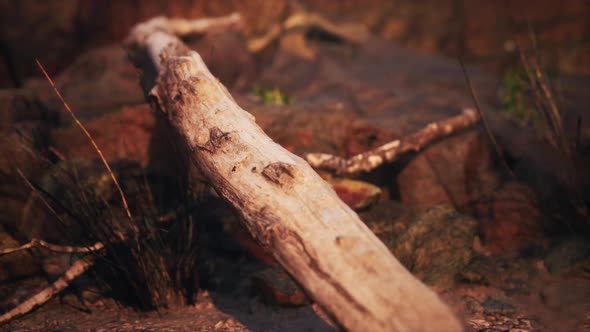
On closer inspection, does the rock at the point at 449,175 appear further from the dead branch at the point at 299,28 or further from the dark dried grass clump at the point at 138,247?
the dead branch at the point at 299,28

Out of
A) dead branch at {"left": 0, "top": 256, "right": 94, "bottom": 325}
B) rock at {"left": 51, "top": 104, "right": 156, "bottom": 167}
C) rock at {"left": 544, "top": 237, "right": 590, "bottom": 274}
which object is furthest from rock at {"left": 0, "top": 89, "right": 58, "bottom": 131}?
rock at {"left": 544, "top": 237, "right": 590, "bottom": 274}

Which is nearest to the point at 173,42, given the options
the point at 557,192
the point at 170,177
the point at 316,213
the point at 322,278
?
the point at 170,177

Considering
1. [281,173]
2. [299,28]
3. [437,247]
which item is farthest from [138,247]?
[299,28]

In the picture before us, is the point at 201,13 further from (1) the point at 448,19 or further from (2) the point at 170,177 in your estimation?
(1) the point at 448,19

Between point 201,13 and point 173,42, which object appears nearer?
point 173,42

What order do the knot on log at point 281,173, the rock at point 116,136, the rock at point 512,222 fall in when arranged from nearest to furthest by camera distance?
the knot on log at point 281,173 → the rock at point 512,222 → the rock at point 116,136

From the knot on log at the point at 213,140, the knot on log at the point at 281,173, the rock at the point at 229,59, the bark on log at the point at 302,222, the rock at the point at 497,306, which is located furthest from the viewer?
the rock at the point at 229,59

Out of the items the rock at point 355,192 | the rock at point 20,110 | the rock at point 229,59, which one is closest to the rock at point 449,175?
the rock at point 355,192
